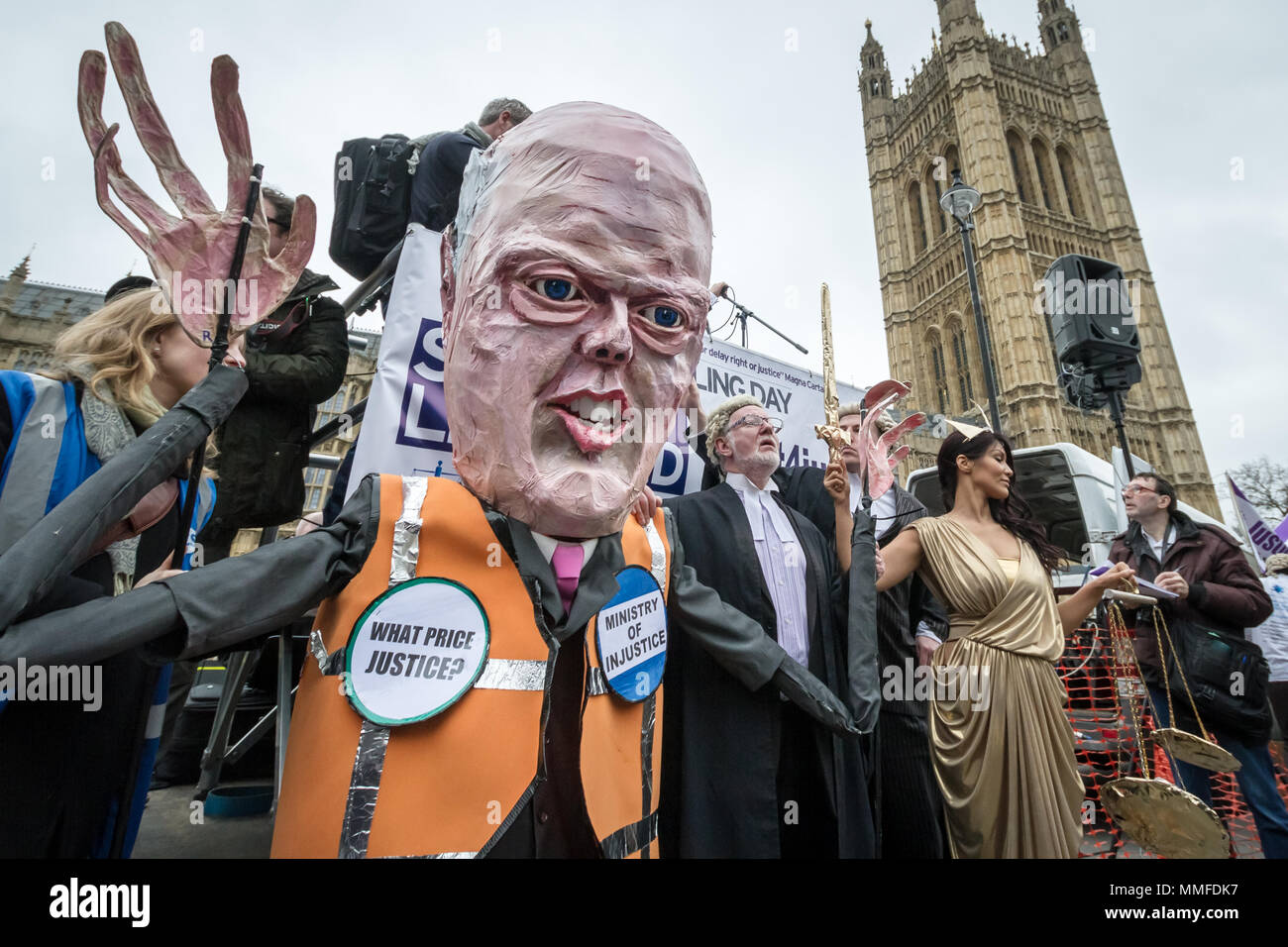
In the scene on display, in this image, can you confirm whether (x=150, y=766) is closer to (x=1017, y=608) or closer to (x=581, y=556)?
(x=581, y=556)

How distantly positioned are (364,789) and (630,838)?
623mm

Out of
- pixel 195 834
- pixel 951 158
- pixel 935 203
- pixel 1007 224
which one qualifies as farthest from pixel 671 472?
pixel 935 203

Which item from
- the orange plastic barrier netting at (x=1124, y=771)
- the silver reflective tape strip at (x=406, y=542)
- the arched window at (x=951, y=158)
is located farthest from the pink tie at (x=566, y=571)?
the arched window at (x=951, y=158)

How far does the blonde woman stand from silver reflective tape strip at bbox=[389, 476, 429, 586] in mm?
405

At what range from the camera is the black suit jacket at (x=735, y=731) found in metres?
1.74

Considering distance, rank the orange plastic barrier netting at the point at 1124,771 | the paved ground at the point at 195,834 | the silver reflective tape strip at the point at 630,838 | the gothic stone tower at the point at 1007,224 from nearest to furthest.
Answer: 1. the silver reflective tape strip at the point at 630,838
2. the paved ground at the point at 195,834
3. the orange plastic barrier netting at the point at 1124,771
4. the gothic stone tower at the point at 1007,224

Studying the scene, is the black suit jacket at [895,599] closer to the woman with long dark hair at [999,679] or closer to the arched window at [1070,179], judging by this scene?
the woman with long dark hair at [999,679]

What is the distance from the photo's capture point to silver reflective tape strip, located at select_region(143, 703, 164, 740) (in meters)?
1.46

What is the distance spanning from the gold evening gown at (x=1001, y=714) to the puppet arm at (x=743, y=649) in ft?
2.74

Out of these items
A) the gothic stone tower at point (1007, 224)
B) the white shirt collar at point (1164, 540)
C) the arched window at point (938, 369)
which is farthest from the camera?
the arched window at point (938, 369)

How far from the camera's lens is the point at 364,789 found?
114 centimetres

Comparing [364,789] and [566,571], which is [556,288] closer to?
[566,571]

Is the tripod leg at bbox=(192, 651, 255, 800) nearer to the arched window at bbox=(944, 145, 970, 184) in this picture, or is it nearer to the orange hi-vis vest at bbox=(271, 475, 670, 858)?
the orange hi-vis vest at bbox=(271, 475, 670, 858)
